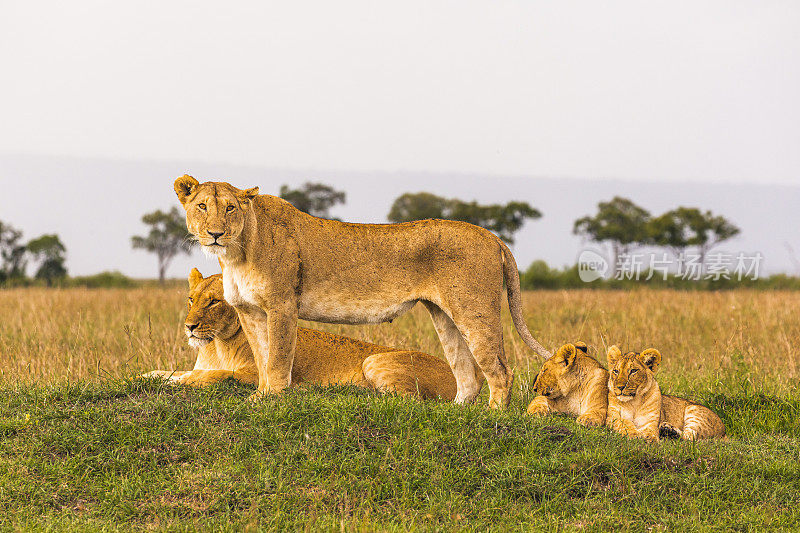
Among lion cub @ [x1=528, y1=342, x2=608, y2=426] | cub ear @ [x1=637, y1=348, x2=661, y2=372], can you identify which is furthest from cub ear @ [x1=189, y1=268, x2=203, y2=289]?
cub ear @ [x1=637, y1=348, x2=661, y2=372]

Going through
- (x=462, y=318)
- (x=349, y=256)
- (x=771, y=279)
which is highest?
(x=349, y=256)

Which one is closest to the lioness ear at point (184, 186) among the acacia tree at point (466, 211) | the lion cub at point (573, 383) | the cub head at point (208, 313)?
the cub head at point (208, 313)

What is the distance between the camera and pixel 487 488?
20.2ft

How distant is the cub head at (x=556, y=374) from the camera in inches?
305

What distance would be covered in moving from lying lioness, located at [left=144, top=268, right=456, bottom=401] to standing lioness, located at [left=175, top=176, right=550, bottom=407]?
1.88 feet

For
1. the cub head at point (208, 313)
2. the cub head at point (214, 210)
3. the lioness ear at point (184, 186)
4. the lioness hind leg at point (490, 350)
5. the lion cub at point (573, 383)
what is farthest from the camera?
the lion cub at point (573, 383)

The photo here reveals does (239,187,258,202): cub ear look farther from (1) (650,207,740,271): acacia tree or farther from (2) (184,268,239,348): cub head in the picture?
(1) (650,207,740,271): acacia tree

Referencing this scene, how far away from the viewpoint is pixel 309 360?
7.97 metres

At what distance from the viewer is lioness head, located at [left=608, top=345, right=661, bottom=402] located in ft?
24.2

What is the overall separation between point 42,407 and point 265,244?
262cm

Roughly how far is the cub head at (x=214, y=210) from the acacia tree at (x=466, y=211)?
38.0 m

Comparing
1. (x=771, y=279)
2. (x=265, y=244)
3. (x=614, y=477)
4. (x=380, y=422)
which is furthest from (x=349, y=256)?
(x=771, y=279)

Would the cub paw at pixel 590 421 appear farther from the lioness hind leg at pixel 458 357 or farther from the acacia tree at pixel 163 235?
the acacia tree at pixel 163 235

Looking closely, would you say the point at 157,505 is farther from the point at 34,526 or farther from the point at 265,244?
the point at 265,244
